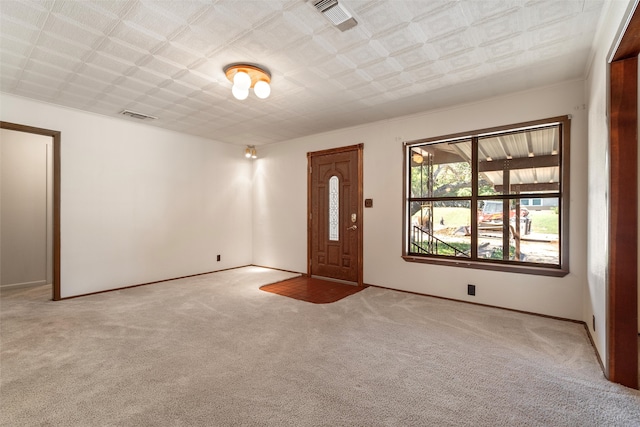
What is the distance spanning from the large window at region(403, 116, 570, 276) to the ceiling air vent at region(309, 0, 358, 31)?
2.36 m

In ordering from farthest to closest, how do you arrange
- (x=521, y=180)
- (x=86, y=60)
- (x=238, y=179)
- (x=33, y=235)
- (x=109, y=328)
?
(x=238, y=179) → (x=33, y=235) → (x=521, y=180) → (x=109, y=328) → (x=86, y=60)

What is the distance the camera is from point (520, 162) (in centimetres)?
358

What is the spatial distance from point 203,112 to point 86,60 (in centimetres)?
148

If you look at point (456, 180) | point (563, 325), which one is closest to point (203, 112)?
point (456, 180)

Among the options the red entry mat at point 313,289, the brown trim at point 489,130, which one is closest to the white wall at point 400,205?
the brown trim at point 489,130

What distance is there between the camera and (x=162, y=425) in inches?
63.3

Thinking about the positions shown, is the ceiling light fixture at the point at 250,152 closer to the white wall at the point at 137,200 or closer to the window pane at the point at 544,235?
the white wall at the point at 137,200

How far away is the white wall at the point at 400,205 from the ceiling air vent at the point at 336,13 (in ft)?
7.68

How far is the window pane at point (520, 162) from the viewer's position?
3.39 m

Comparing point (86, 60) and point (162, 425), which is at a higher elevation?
point (86, 60)

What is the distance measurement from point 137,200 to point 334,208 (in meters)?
3.19

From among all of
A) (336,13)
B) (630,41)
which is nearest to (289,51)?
(336,13)

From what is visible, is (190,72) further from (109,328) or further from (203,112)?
(109,328)

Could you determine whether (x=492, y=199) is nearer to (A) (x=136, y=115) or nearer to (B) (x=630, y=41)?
(B) (x=630, y=41)
